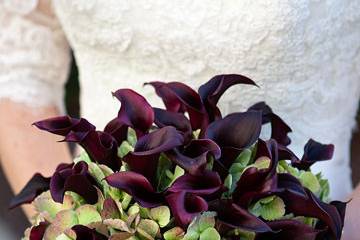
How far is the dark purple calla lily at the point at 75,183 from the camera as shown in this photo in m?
0.55

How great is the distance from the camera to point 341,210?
0.58 metres

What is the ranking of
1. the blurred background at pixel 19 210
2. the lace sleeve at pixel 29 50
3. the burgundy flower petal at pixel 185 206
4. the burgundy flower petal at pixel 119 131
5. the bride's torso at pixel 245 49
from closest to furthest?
the burgundy flower petal at pixel 185 206 → the burgundy flower petal at pixel 119 131 → the bride's torso at pixel 245 49 → the lace sleeve at pixel 29 50 → the blurred background at pixel 19 210

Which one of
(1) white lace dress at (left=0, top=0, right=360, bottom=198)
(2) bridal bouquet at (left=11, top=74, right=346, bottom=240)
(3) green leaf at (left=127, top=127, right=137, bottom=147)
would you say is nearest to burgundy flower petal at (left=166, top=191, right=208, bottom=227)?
(2) bridal bouquet at (left=11, top=74, right=346, bottom=240)

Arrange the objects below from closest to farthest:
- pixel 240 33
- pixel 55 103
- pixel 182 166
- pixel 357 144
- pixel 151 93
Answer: pixel 182 166, pixel 240 33, pixel 151 93, pixel 55 103, pixel 357 144

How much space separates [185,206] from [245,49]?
0.35 m

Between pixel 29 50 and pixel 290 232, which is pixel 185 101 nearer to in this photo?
pixel 290 232

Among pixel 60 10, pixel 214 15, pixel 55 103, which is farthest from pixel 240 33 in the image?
pixel 55 103

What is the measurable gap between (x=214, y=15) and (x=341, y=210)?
1.06 ft

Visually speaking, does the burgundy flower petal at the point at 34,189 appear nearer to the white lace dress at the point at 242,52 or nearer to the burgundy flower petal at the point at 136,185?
the burgundy flower petal at the point at 136,185

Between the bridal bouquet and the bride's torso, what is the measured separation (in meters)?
0.22

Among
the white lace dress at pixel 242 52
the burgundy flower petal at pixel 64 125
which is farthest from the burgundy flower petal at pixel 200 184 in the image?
the white lace dress at pixel 242 52

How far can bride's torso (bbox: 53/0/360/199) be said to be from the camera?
81 cm

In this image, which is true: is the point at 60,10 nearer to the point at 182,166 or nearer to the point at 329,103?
the point at 329,103

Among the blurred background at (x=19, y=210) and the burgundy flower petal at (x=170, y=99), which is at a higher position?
the burgundy flower petal at (x=170, y=99)
